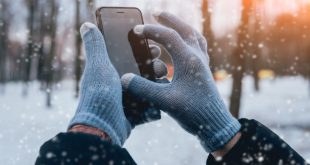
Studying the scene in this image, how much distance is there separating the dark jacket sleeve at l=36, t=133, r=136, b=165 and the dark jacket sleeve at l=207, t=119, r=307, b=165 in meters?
0.53

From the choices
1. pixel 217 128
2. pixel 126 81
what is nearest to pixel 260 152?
pixel 217 128

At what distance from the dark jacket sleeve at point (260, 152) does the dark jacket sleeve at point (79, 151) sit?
0.53 metres

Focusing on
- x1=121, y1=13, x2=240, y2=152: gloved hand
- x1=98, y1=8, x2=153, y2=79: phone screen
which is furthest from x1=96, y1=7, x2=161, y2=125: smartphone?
x1=121, y1=13, x2=240, y2=152: gloved hand

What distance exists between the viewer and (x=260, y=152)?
1.67 m

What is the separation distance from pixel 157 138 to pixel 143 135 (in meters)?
0.61

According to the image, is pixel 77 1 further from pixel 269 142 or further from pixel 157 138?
pixel 269 142

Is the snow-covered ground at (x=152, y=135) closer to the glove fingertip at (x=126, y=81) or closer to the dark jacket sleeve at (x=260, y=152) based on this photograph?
the glove fingertip at (x=126, y=81)

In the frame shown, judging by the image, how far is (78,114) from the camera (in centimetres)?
154

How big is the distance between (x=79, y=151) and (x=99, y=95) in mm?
421

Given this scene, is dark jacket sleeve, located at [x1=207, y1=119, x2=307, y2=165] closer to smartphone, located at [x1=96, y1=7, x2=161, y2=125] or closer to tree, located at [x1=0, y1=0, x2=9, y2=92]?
smartphone, located at [x1=96, y1=7, x2=161, y2=125]

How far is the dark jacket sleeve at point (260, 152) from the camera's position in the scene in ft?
5.43

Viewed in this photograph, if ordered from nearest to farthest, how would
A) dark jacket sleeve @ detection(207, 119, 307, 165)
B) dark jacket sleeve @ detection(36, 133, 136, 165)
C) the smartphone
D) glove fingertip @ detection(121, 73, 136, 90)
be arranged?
dark jacket sleeve @ detection(36, 133, 136, 165), dark jacket sleeve @ detection(207, 119, 307, 165), glove fingertip @ detection(121, 73, 136, 90), the smartphone

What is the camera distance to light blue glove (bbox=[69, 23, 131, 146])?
5.05 feet

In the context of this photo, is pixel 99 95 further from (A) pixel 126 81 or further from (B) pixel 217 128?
(B) pixel 217 128
